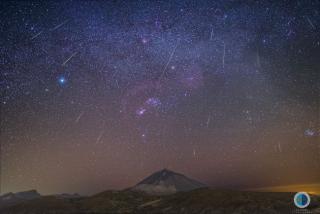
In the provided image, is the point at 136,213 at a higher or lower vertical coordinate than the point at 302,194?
lower

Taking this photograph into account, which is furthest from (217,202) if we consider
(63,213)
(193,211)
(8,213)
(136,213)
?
(8,213)

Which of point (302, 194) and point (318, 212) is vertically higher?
point (302, 194)

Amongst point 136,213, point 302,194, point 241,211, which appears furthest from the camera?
point 136,213

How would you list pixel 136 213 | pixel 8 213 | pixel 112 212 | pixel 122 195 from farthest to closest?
pixel 122 195
pixel 8 213
pixel 112 212
pixel 136 213

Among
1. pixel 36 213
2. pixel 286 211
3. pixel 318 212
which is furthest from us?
pixel 36 213

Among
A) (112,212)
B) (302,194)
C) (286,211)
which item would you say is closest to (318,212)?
(286,211)

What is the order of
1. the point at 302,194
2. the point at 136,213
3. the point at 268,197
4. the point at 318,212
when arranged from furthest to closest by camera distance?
the point at 136,213
the point at 268,197
the point at 318,212
the point at 302,194

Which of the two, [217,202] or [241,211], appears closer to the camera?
[241,211]

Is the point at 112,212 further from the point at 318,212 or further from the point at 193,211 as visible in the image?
the point at 318,212

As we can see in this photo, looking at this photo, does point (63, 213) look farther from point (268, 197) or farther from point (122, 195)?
point (268, 197)
